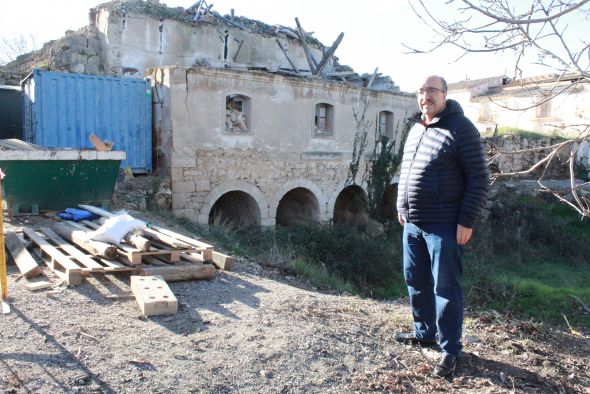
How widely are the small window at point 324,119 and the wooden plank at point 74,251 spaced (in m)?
9.56

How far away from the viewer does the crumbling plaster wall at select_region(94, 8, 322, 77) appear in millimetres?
16641

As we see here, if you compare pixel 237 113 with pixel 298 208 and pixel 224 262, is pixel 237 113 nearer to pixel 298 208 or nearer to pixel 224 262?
pixel 298 208

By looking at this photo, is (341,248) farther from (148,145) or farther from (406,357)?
(406,357)

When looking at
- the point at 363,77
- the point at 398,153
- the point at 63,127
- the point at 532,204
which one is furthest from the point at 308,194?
the point at 532,204

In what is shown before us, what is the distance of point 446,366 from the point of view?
3688 millimetres

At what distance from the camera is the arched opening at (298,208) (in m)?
15.3

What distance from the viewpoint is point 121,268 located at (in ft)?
17.0

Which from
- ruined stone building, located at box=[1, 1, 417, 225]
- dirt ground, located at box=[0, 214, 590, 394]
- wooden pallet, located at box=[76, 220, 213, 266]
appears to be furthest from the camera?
ruined stone building, located at box=[1, 1, 417, 225]

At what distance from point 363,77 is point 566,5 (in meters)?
14.3

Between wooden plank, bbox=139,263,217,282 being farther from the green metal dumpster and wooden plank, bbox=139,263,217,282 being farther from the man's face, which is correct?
the green metal dumpster

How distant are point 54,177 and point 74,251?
2.76 m

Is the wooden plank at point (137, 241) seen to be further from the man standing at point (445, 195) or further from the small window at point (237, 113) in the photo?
the small window at point (237, 113)

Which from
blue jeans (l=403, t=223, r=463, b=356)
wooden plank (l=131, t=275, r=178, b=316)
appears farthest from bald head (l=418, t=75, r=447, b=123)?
wooden plank (l=131, t=275, r=178, b=316)

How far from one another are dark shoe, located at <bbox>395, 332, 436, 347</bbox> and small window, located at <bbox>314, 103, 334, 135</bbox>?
36.7ft
